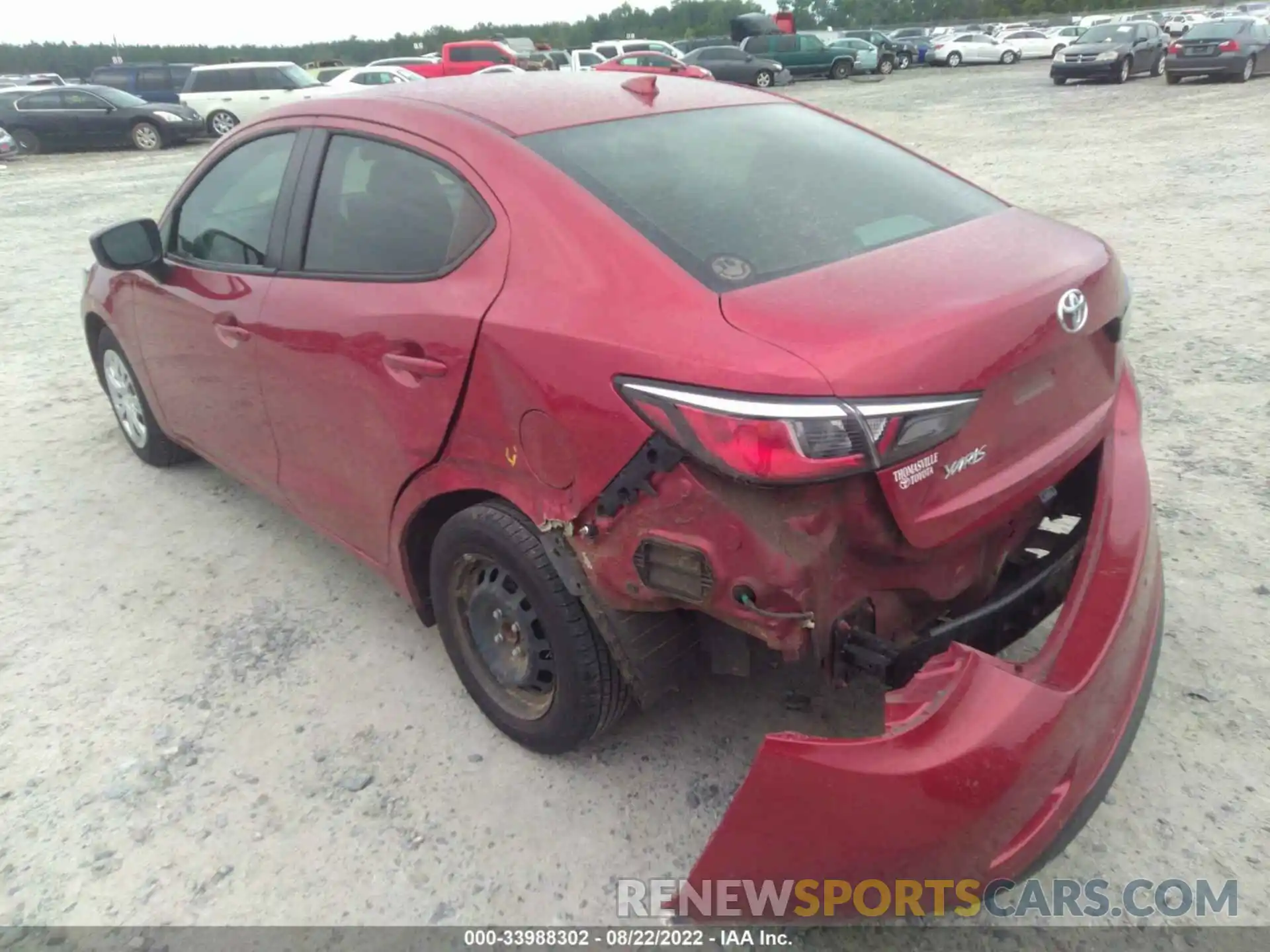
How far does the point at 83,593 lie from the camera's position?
365cm

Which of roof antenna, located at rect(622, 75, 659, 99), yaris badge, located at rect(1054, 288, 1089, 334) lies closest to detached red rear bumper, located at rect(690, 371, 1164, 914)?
yaris badge, located at rect(1054, 288, 1089, 334)

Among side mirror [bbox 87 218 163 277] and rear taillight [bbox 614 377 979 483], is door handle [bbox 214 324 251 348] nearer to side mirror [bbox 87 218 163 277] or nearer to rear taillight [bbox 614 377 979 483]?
side mirror [bbox 87 218 163 277]

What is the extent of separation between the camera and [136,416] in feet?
15.1

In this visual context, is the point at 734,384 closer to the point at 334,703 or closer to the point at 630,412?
the point at 630,412

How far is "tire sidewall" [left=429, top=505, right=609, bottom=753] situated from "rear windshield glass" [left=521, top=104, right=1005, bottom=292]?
0.85m

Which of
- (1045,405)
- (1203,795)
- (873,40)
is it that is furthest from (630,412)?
(873,40)

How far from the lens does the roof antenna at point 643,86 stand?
116 inches

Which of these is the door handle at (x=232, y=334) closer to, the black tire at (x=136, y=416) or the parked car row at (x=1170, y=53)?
the black tire at (x=136, y=416)

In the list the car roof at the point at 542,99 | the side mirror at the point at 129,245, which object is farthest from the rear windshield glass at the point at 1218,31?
the side mirror at the point at 129,245

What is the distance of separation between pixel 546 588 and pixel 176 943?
3.93 ft

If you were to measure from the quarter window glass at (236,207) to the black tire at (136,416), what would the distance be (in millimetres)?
985

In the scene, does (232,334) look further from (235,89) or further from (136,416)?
(235,89)
